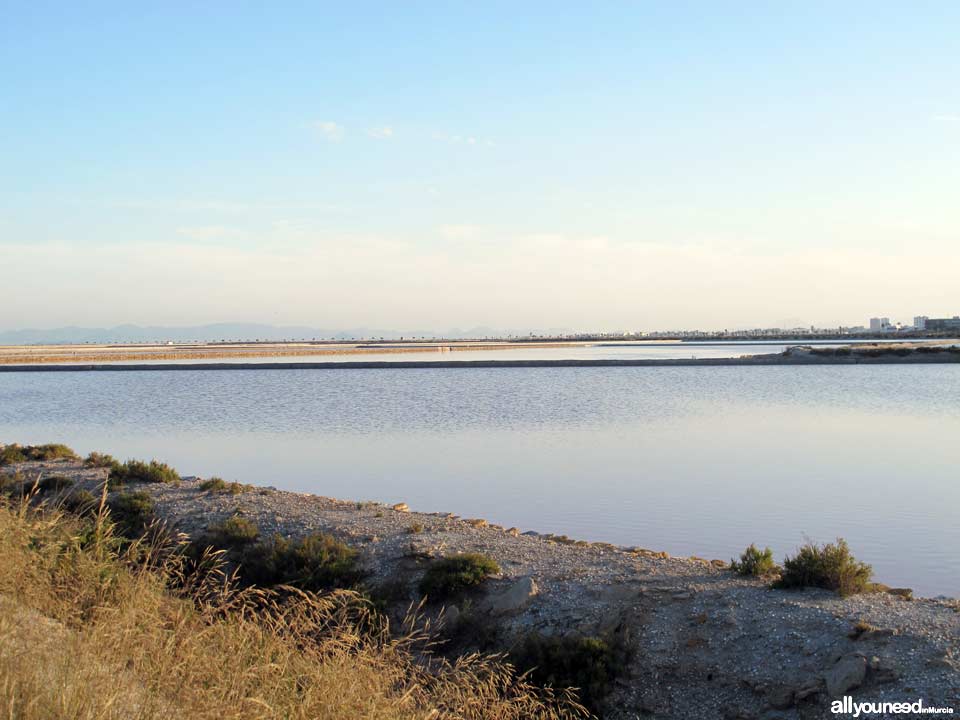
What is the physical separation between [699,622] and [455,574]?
7.10ft

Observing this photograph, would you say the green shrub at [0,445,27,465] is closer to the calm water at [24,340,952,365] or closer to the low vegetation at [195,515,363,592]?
the low vegetation at [195,515,363,592]

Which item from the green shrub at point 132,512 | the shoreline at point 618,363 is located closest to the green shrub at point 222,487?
the green shrub at point 132,512

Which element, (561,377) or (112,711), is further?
(561,377)

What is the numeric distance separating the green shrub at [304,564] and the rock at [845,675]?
4.07m

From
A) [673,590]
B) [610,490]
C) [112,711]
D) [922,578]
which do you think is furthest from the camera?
[610,490]

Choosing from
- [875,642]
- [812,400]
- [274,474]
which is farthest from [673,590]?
[812,400]

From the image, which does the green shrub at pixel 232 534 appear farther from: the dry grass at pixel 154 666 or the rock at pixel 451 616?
→ the dry grass at pixel 154 666

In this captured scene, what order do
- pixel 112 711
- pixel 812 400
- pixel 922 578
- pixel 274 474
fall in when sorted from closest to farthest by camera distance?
pixel 112 711
pixel 922 578
pixel 274 474
pixel 812 400

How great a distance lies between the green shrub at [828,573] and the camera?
668 cm

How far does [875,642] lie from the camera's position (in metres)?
5.57

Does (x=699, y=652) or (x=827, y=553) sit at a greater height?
(x=827, y=553)

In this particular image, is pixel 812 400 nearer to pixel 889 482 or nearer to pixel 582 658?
pixel 889 482

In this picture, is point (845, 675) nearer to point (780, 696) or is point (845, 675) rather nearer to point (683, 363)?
point (780, 696)

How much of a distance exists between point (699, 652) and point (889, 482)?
7732 millimetres
